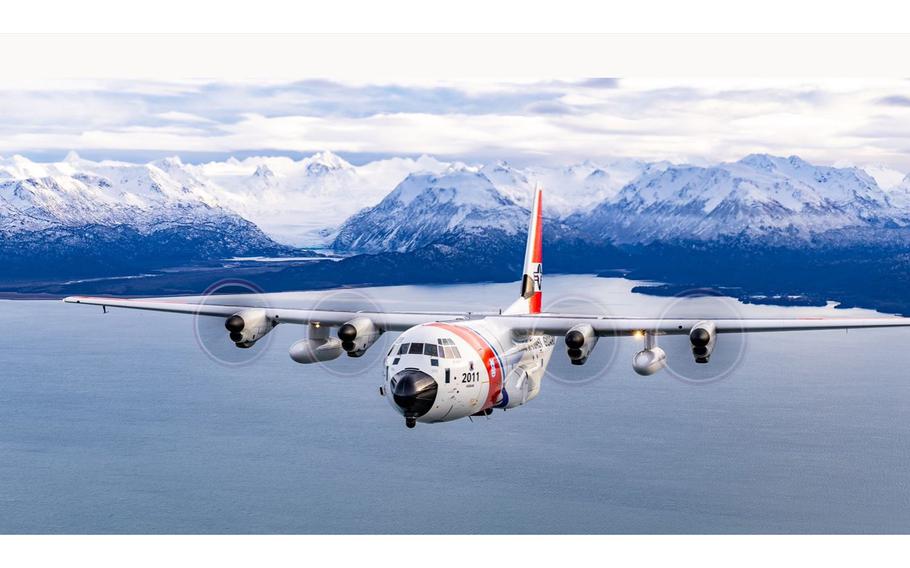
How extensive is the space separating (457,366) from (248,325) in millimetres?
16027

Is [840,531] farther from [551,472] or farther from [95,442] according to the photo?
[95,442]

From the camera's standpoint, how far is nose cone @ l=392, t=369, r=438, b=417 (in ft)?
143

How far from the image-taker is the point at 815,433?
148625 millimetres

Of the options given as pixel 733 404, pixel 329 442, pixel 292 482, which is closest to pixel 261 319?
pixel 292 482

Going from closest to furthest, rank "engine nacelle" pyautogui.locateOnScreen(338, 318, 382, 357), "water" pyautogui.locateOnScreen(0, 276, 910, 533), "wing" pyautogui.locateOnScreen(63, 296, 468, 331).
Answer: "engine nacelle" pyautogui.locateOnScreen(338, 318, 382, 357) < "wing" pyautogui.locateOnScreen(63, 296, 468, 331) < "water" pyautogui.locateOnScreen(0, 276, 910, 533)

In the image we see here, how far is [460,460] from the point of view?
136 meters

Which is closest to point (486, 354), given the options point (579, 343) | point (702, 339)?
Answer: point (579, 343)

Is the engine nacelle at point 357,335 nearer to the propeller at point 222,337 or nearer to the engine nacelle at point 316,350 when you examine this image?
the engine nacelle at point 316,350

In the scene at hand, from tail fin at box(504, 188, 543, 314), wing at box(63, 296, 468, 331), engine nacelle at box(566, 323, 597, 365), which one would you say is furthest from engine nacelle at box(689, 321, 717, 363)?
tail fin at box(504, 188, 543, 314)

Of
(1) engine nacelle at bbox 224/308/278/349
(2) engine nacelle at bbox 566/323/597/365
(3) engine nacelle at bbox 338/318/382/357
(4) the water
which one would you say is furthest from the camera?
(4) the water

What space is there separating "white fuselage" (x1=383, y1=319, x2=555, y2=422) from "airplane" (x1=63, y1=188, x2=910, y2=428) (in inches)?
1.8

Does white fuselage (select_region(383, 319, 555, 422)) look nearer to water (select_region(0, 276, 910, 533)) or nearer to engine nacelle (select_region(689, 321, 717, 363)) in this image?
engine nacelle (select_region(689, 321, 717, 363))

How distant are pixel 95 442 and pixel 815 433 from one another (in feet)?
340

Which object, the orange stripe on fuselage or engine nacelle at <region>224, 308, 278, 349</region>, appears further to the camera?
engine nacelle at <region>224, 308, 278, 349</region>
